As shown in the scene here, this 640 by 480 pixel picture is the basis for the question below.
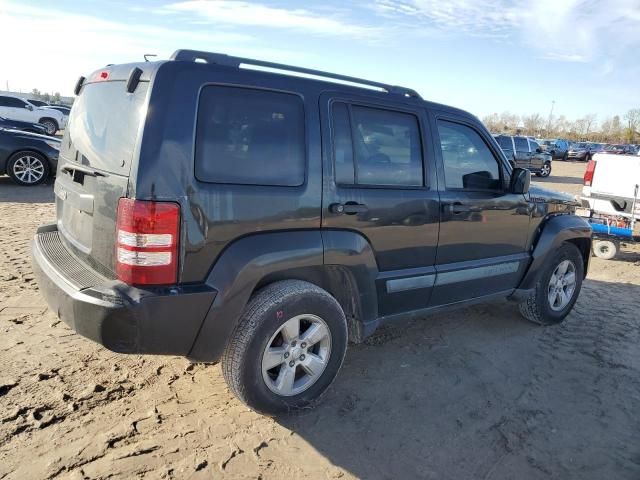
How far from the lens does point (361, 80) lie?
3.46 metres

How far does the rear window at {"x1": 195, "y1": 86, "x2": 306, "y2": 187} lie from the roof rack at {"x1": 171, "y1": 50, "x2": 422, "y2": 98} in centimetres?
19

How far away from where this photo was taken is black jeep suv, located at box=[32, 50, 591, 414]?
2541 millimetres

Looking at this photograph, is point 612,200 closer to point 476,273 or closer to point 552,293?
point 552,293

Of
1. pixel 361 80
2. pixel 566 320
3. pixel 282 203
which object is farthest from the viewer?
pixel 566 320

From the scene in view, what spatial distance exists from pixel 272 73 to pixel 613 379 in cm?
338

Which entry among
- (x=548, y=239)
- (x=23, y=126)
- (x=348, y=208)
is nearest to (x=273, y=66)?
(x=348, y=208)

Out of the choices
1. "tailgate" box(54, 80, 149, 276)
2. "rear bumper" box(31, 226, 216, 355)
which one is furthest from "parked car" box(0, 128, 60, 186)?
"rear bumper" box(31, 226, 216, 355)

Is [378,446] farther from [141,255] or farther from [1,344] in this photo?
[1,344]

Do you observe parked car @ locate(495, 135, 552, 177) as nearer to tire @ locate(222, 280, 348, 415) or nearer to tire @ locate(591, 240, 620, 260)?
tire @ locate(591, 240, 620, 260)

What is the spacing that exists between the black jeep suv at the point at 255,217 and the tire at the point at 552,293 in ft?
3.77

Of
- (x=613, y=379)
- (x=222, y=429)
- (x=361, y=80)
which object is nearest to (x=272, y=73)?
(x=361, y=80)

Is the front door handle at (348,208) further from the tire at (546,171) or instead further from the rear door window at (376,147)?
the tire at (546,171)

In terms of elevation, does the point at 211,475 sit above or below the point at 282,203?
below

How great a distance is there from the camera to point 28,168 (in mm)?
9984
